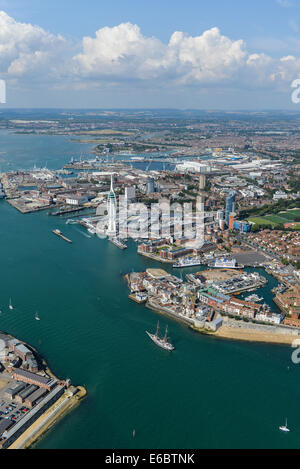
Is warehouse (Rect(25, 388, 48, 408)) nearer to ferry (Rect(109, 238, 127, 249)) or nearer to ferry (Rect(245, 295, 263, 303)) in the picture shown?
ferry (Rect(245, 295, 263, 303))

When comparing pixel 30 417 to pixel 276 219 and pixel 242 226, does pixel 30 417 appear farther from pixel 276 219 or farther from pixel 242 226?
pixel 276 219

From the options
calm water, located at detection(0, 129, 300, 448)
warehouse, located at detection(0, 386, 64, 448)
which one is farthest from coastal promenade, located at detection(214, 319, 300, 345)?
warehouse, located at detection(0, 386, 64, 448)

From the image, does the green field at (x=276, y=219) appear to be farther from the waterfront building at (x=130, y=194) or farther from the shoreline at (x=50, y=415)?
the shoreline at (x=50, y=415)

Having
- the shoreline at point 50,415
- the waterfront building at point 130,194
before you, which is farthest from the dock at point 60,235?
the shoreline at point 50,415

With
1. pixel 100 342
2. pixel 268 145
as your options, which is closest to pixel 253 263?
pixel 100 342

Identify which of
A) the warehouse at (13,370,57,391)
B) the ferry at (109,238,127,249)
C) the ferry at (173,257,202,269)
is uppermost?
the ferry at (109,238,127,249)
